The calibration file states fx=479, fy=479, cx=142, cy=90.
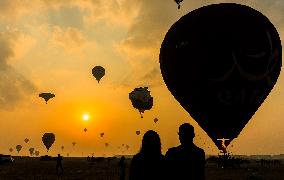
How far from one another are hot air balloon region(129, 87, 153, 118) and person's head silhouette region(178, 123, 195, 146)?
52071 mm

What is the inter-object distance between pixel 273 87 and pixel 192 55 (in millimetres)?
2799

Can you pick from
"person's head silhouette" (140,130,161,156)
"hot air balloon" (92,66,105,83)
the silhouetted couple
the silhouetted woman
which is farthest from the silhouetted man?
"hot air balloon" (92,66,105,83)

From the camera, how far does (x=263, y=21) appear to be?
13.4 metres

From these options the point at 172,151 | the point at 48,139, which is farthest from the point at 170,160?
the point at 48,139

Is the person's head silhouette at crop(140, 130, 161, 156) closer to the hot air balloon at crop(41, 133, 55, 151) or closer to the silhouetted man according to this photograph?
the silhouetted man

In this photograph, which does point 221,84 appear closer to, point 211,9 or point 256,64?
point 256,64

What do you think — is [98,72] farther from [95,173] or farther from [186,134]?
[186,134]

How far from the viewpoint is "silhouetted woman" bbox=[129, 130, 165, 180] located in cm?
810

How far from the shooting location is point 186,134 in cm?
883

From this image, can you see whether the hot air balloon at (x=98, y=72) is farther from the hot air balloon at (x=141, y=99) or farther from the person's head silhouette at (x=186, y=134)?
the person's head silhouette at (x=186, y=134)

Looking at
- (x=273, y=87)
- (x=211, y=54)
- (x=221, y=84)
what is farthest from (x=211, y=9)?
(x=273, y=87)

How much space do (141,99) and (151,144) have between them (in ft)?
175

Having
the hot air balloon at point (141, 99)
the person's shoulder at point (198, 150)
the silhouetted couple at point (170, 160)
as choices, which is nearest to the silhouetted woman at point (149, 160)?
the silhouetted couple at point (170, 160)

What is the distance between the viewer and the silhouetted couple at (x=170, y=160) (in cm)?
816
